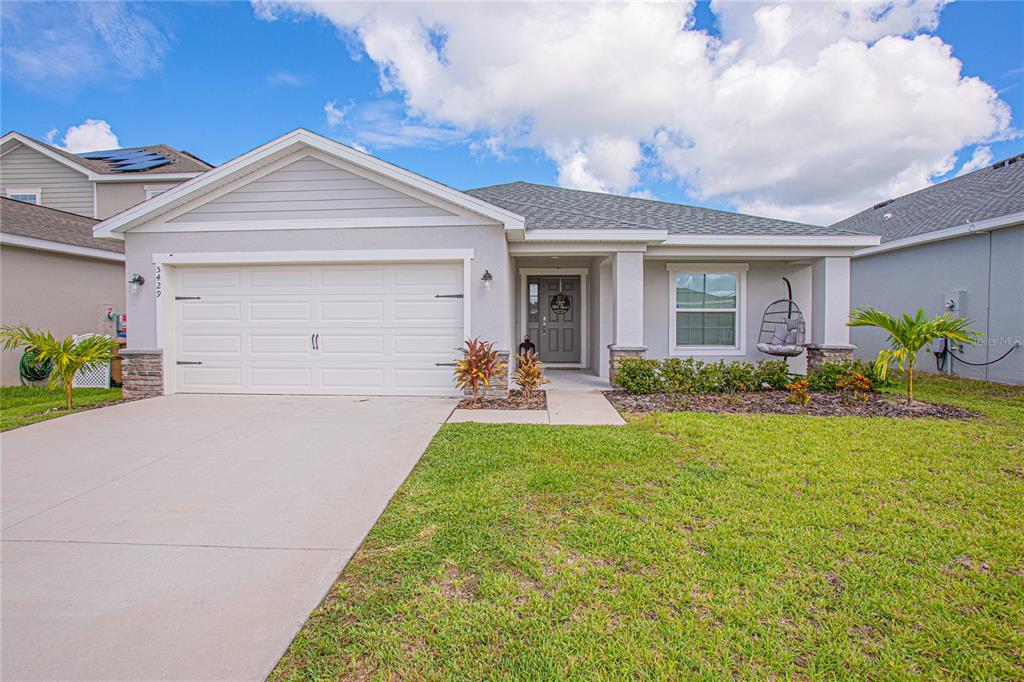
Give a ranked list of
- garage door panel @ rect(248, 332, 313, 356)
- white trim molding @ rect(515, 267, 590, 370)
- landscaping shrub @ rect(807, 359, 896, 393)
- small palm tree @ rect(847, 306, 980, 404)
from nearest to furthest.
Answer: small palm tree @ rect(847, 306, 980, 404) → landscaping shrub @ rect(807, 359, 896, 393) → garage door panel @ rect(248, 332, 313, 356) → white trim molding @ rect(515, 267, 590, 370)

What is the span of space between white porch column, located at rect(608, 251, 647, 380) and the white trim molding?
293 cm

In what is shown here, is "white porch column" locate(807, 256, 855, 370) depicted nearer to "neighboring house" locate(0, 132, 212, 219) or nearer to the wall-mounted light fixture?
the wall-mounted light fixture

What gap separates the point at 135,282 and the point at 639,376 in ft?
29.7

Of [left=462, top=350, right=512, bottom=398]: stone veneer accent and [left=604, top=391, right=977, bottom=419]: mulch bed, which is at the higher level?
[left=462, top=350, right=512, bottom=398]: stone veneer accent

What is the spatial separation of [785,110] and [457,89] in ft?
31.0

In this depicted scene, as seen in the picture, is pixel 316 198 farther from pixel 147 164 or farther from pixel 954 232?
pixel 954 232

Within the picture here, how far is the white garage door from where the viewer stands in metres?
7.81

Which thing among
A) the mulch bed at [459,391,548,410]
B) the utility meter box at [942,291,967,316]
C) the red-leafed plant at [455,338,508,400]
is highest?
the utility meter box at [942,291,967,316]

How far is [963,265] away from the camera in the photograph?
10.5 meters

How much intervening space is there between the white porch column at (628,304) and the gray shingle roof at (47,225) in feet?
38.6

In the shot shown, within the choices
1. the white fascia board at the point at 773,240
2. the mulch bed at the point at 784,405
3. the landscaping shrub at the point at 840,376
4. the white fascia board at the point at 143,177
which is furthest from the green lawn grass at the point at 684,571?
the white fascia board at the point at 143,177

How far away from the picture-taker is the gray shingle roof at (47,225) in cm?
914

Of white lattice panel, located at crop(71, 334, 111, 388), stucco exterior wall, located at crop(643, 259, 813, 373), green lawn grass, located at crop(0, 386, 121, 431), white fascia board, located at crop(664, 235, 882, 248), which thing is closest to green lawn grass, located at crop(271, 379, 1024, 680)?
white fascia board, located at crop(664, 235, 882, 248)

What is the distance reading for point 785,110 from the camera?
1298cm
